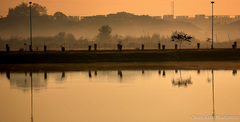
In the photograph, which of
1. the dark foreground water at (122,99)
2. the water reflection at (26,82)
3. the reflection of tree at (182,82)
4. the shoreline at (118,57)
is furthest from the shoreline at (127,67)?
the reflection of tree at (182,82)

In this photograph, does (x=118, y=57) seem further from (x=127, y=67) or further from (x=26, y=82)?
(x=26, y=82)

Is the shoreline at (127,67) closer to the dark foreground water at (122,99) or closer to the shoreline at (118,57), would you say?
the shoreline at (118,57)

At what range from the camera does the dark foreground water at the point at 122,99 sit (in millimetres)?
20938

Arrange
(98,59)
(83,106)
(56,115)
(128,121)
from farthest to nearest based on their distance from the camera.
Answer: (98,59), (83,106), (56,115), (128,121)

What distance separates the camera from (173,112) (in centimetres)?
2169

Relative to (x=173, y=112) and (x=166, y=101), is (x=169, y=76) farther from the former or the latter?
(x=173, y=112)

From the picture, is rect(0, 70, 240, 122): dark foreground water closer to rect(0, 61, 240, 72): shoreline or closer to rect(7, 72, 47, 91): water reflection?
rect(7, 72, 47, 91): water reflection

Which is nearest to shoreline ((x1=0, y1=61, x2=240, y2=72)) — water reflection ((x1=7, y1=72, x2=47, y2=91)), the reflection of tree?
water reflection ((x1=7, y1=72, x2=47, y2=91))

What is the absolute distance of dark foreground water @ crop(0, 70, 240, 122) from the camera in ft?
68.7

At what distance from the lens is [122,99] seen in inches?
1033

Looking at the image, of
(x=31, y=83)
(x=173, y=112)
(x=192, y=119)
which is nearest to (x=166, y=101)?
(x=173, y=112)

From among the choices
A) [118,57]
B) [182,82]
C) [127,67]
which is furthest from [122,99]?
[118,57]

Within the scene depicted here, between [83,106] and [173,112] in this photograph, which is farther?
[83,106]

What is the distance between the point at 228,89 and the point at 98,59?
35.7m
